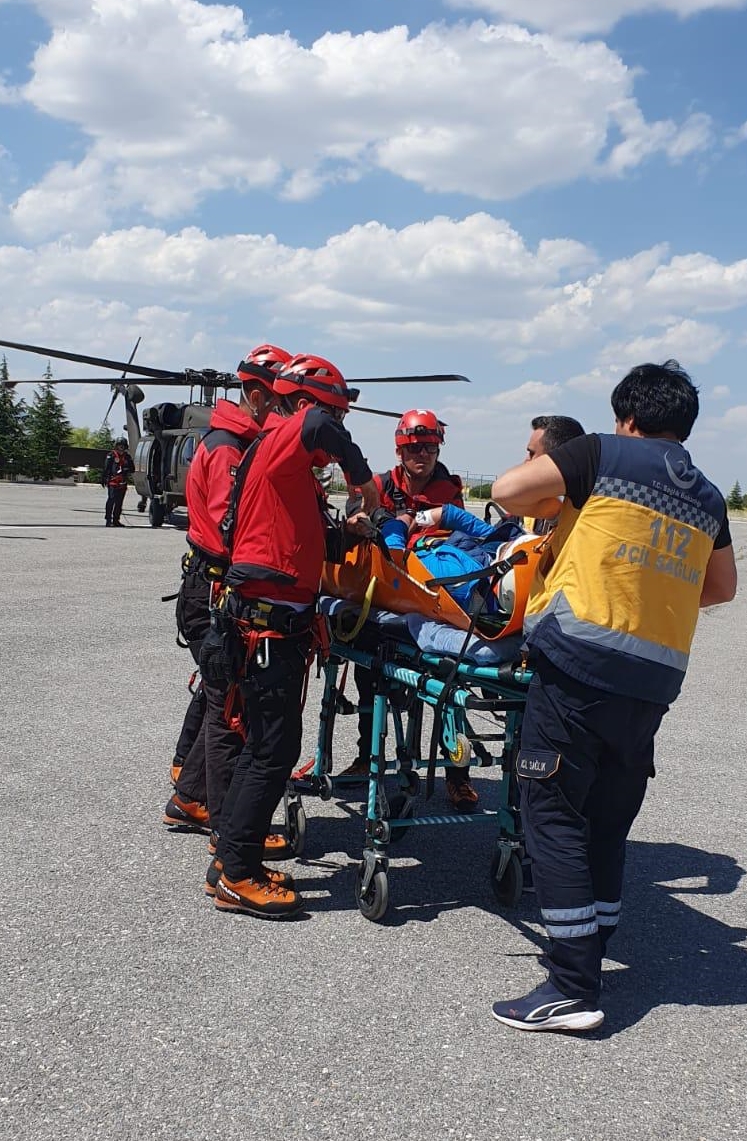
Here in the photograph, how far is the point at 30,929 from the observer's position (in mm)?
3623

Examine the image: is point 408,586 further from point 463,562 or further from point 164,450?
point 164,450

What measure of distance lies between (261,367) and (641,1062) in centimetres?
304

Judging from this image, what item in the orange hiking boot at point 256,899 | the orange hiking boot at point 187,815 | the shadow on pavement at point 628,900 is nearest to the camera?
the shadow on pavement at point 628,900

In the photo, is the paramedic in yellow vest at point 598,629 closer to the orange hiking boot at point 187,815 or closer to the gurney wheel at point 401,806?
the gurney wheel at point 401,806

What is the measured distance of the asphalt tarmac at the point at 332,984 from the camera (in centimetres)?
266

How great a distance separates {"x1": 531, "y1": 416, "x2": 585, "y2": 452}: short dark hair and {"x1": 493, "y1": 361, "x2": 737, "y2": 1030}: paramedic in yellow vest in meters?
1.28

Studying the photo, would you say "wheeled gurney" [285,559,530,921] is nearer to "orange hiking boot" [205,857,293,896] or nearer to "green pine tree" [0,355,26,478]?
"orange hiking boot" [205,857,293,896]

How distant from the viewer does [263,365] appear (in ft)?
14.8

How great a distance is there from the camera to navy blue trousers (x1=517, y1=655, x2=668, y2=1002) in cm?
321

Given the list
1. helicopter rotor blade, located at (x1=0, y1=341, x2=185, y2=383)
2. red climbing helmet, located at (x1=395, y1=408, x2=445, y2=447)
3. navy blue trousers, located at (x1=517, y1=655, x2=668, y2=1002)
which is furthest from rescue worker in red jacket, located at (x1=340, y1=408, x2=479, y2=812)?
helicopter rotor blade, located at (x1=0, y1=341, x2=185, y2=383)

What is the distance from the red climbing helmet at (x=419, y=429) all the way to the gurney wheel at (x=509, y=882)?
2.26 metres

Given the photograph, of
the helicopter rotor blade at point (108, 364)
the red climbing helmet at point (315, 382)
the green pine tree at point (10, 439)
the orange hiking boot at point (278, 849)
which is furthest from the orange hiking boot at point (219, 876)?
the green pine tree at point (10, 439)

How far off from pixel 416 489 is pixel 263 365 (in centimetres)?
138

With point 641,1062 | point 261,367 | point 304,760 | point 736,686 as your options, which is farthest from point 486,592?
point 736,686
